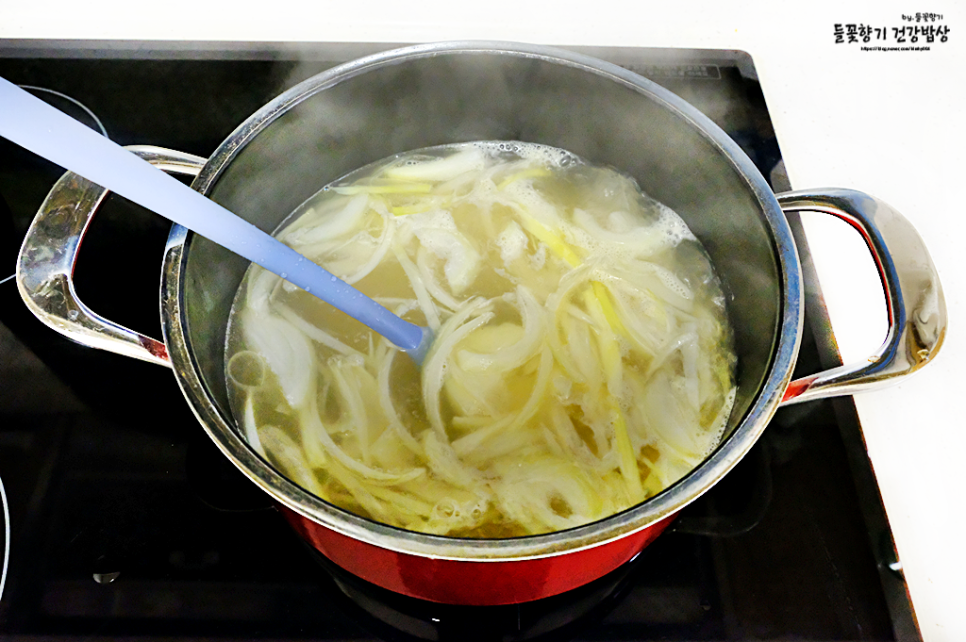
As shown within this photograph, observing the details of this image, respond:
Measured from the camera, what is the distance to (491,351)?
43.9 inches

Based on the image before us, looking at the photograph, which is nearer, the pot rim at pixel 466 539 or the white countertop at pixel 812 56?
the pot rim at pixel 466 539

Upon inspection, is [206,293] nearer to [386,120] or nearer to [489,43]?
[386,120]

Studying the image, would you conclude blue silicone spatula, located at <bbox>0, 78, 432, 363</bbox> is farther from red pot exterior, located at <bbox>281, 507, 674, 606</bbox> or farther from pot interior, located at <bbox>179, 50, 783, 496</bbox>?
red pot exterior, located at <bbox>281, 507, 674, 606</bbox>

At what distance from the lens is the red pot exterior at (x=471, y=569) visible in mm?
790

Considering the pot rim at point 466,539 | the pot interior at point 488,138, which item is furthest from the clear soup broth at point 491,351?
the pot rim at point 466,539

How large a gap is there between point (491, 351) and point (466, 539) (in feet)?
1.54

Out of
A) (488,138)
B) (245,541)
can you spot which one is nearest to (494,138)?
(488,138)

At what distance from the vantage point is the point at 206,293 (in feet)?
3.39

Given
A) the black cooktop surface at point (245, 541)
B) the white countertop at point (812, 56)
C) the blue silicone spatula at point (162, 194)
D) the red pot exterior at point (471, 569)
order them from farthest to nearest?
the white countertop at point (812, 56)
the black cooktop surface at point (245, 541)
the red pot exterior at point (471, 569)
the blue silicone spatula at point (162, 194)

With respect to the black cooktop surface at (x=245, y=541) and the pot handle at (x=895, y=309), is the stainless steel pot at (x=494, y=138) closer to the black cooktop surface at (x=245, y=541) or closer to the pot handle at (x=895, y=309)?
the pot handle at (x=895, y=309)

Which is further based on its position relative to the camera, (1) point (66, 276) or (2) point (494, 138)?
(2) point (494, 138)

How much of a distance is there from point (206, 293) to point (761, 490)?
95 cm

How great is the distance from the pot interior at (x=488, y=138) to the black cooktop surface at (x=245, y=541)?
17 cm

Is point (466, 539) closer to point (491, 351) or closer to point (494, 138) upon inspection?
point (491, 351)
